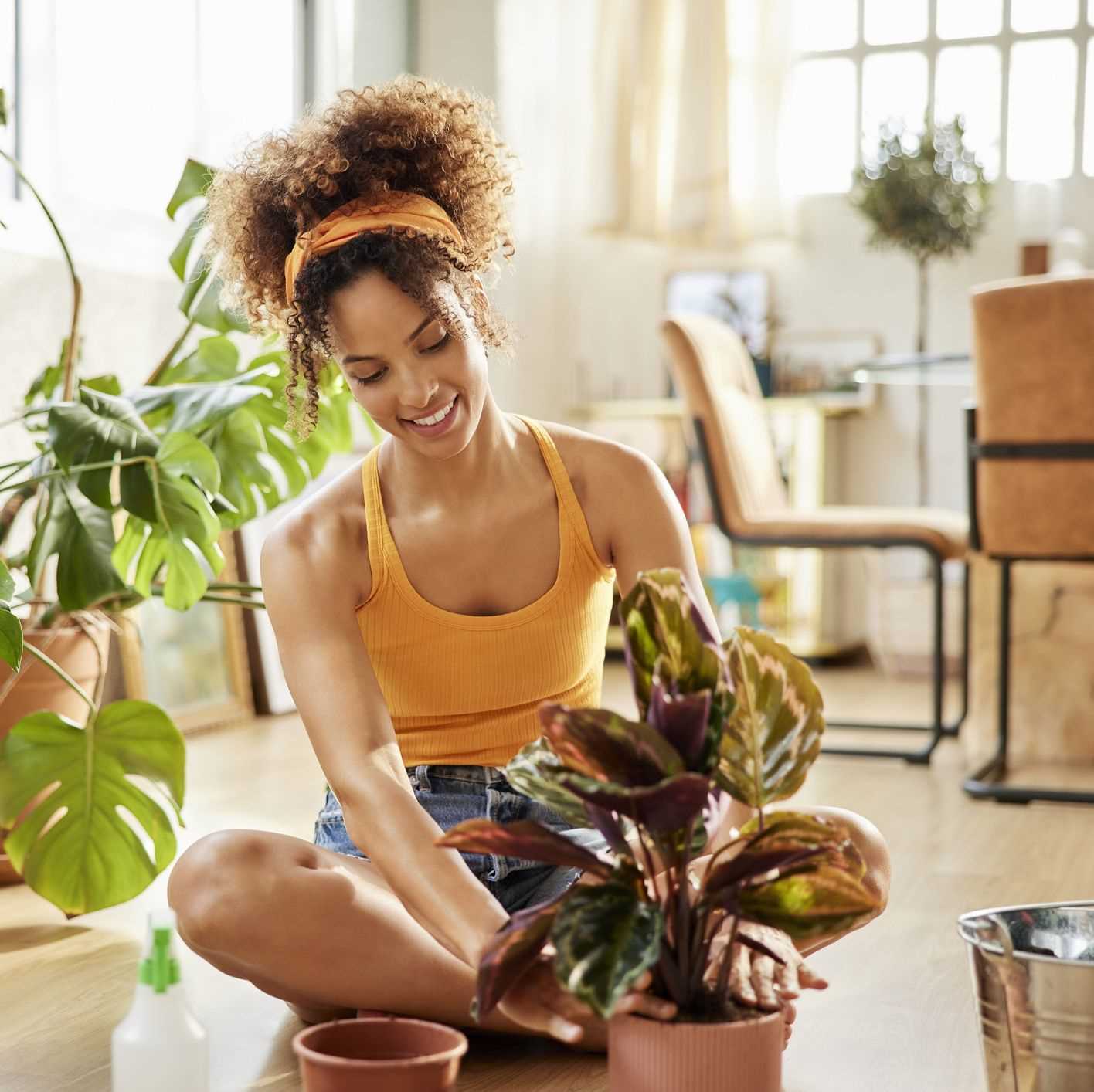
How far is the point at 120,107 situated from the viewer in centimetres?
355

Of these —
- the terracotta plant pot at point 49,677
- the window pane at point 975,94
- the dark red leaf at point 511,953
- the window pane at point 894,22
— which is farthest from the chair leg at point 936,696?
the window pane at point 894,22

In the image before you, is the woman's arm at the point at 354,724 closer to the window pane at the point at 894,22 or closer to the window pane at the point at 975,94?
the window pane at the point at 975,94

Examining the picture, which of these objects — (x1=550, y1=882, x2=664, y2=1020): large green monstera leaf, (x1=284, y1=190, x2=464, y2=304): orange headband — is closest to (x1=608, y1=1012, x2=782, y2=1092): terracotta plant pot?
(x1=550, y1=882, x2=664, y2=1020): large green monstera leaf

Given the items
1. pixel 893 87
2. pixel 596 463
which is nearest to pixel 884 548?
pixel 596 463

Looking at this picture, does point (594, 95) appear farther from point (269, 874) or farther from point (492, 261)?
point (269, 874)

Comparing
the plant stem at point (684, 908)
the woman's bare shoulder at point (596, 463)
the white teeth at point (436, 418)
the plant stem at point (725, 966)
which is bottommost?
the plant stem at point (725, 966)

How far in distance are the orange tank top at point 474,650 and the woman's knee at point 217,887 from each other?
0.25m

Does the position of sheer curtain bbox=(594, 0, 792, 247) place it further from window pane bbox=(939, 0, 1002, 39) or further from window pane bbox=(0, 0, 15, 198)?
window pane bbox=(0, 0, 15, 198)

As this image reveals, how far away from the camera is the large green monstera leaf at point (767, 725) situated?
3.29ft

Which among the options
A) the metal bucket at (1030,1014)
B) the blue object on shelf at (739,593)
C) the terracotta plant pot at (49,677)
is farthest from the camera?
the blue object on shelf at (739,593)

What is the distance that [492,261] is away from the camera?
1636mm

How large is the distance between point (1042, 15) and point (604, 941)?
484 cm

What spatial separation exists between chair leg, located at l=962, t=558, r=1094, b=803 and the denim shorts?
1467 mm

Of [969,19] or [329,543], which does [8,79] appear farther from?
[969,19]
